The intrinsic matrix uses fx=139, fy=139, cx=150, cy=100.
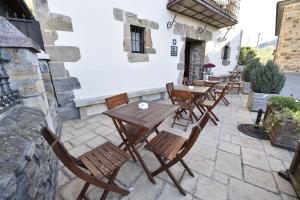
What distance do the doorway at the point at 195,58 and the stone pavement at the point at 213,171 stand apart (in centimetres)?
438

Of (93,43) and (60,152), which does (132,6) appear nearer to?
(93,43)

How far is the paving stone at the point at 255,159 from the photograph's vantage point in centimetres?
187

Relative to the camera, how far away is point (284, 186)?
5.15 feet

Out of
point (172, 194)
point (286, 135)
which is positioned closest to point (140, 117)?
point (172, 194)

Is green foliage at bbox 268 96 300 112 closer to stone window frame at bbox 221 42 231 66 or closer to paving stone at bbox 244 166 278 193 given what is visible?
paving stone at bbox 244 166 278 193

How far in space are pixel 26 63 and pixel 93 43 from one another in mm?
1981

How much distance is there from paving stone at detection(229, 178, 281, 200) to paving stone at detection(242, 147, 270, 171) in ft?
1.39

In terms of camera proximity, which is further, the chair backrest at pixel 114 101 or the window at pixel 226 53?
the window at pixel 226 53

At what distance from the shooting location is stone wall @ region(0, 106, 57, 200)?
0.75 metres

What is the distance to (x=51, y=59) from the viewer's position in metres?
2.79

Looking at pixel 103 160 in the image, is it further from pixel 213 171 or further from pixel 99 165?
pixel 213 171

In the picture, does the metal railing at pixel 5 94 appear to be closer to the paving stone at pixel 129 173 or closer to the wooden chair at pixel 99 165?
the wooden chair at pixel 99 165

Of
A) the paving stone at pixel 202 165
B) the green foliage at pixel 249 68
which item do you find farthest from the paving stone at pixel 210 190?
the green foliage at pixel 249 68

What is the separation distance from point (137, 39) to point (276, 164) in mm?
4092
